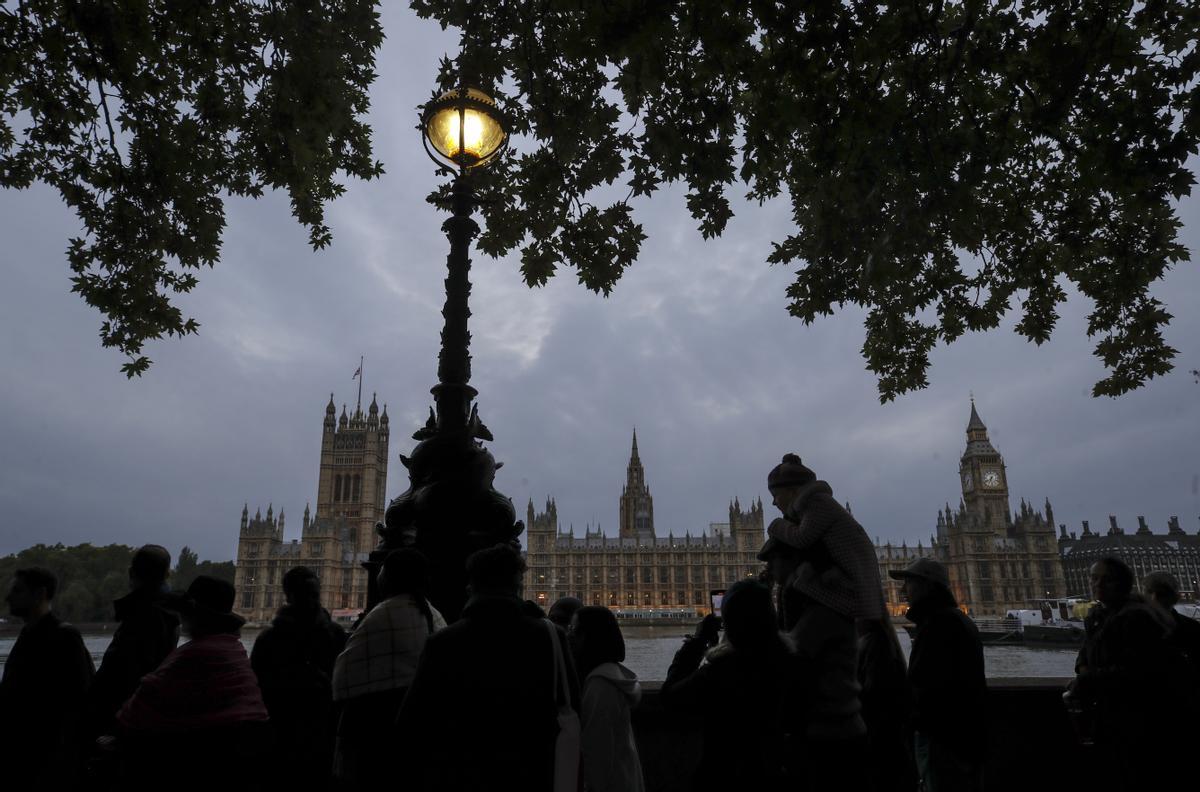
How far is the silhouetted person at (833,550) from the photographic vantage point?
2.74m

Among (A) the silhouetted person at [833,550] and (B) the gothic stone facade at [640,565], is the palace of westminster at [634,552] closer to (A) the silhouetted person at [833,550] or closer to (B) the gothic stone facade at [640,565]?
(B) the gothic stone facade at [640,565]

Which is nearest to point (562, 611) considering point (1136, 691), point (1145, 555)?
point (1136, 691)

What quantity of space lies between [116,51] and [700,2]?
10.7 feet

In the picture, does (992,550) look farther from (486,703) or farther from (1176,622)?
(486,703)

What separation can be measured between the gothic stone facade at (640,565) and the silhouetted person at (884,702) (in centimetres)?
7657

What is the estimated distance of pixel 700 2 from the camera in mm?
3082

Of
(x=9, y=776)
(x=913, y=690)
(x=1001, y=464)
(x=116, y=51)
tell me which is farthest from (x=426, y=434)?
(x=1001, y=464)


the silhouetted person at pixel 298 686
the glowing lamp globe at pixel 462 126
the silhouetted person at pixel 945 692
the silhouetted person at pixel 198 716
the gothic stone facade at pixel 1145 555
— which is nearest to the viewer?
the silhouetted person at pixel 198 716

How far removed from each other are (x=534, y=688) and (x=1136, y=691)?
129 inches

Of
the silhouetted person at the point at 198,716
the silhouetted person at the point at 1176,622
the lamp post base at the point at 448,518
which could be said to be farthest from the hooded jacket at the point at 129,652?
the silhouetted person at the point at 1176,622

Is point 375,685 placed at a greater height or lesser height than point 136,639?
lesser

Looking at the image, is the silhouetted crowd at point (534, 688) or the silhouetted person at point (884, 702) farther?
the silhouetted person at point (884, 702)

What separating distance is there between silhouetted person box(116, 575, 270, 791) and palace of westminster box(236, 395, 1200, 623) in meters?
73.5

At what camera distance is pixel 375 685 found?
8.83ft
